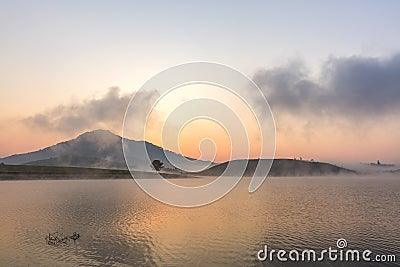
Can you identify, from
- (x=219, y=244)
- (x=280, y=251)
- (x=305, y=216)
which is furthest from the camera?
(x=305, y=216)

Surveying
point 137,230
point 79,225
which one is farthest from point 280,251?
point 79,225

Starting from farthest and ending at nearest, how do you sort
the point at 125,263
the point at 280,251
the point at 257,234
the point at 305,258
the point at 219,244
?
the point at 257,234, the point at 219,244, the point at 280,251, the point at 305,258, the point at 125,263

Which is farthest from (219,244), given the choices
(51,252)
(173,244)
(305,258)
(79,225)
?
(79,225)

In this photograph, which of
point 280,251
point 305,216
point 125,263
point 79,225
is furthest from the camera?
point 305,216

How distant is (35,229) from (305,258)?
40.1 metres

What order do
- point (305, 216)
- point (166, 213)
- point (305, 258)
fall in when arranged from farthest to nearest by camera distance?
point (166, 213), point (305, 216), point (305, 258)

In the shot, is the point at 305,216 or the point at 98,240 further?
the point at 305,216

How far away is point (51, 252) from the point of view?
38938mm

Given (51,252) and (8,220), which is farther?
(8,220)

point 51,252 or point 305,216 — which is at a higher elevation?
point 305,216

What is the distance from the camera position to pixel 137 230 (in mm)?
53469

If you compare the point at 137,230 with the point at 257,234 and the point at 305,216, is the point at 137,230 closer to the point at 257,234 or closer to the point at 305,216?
the point at 257,234

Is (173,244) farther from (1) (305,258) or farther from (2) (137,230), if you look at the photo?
(1) (305,258)

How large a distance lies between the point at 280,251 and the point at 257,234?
9.48 m
